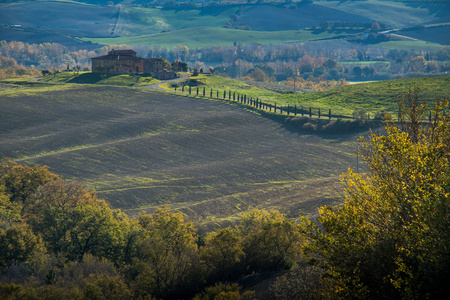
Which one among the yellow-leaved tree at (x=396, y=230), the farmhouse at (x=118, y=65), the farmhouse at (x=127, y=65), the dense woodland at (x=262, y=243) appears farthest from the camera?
the farmhouse at (x=118, y=65)

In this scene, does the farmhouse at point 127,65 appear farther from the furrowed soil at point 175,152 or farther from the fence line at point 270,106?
the furrowed soil at point 175,152

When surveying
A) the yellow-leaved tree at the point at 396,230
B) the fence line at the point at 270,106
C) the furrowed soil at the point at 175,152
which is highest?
the yellow-leaved tree at the point at 396,230

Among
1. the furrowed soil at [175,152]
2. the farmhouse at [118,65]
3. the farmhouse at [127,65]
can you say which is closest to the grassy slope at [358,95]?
the farmhouse at [127,65]

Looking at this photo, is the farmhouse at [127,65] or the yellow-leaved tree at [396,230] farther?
the farmhouse at [127,65]

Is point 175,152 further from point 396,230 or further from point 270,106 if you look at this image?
point 396,230

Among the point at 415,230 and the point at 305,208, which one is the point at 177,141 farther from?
the point at 415,230

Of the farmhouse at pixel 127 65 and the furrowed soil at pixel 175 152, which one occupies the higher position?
the farmhouse at pixel 127 65
